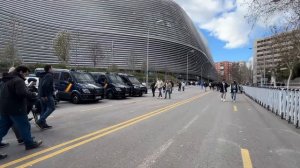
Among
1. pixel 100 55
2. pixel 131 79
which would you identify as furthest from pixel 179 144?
pixel 100 55

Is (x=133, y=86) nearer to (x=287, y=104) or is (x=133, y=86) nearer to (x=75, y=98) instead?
(x=75, y=98)

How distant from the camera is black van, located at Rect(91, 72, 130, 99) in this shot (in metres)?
28.2

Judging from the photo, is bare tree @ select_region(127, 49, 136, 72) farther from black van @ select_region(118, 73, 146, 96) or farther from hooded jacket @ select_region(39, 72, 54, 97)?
hooded jacket @ select_region(39, 72, 54, 97)

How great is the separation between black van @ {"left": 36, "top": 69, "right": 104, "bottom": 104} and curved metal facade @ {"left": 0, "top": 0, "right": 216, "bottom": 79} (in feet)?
142

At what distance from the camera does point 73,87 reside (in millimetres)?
22141

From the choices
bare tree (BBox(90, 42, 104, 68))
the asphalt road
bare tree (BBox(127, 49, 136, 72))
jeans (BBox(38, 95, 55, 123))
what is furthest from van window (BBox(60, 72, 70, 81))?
bare tree (BBox(127, 49, 136, 72))

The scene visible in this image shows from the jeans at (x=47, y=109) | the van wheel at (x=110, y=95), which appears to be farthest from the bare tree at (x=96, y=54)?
the jeans at (x=47, y=109)

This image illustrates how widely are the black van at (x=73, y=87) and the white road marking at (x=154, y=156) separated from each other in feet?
45.6

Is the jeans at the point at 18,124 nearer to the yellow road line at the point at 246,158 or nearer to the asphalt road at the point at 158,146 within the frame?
the asphalt road at the point at 158,146

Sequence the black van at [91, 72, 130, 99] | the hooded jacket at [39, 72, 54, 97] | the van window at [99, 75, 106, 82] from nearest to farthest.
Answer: the hooded jacket at [39, 72, 54, 97] → the black van at [91, 72, 130, 99] → the van window at [99, 75, 106, 82]

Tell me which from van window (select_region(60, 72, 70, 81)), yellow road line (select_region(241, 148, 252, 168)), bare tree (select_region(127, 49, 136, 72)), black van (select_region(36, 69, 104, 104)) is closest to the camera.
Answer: yellow road line (select_region(241, 148, 252, 168))

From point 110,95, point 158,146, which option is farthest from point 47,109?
point 110,95

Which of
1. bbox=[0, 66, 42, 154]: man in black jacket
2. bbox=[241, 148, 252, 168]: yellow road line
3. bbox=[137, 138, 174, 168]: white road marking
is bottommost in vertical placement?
bbox=[241, 148, 252, 168]: yellow road line

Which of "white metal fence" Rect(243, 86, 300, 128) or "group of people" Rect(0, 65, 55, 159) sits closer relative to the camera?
"group of people" Rect(0, 65, 55, 159)
